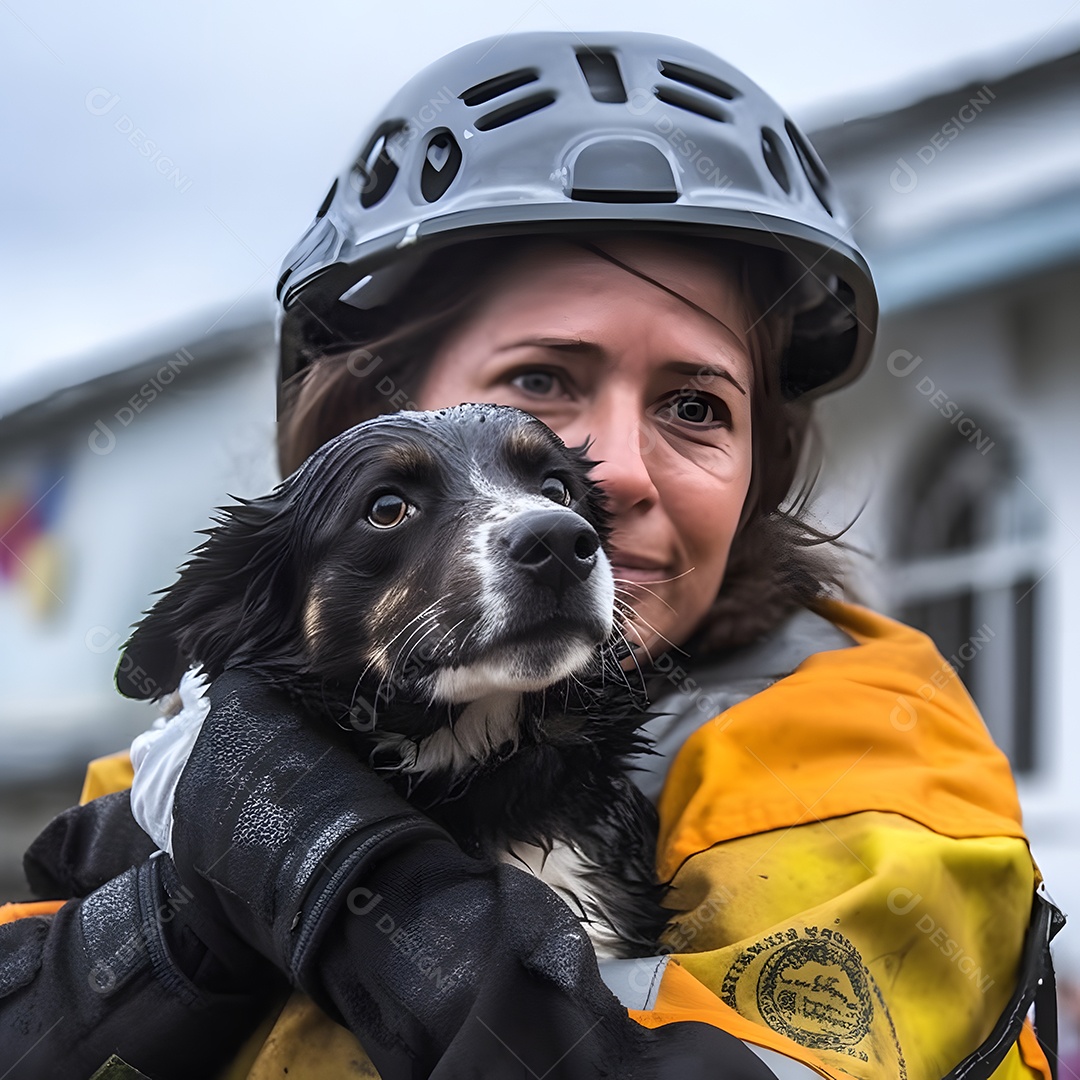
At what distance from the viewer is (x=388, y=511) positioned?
4.75ft

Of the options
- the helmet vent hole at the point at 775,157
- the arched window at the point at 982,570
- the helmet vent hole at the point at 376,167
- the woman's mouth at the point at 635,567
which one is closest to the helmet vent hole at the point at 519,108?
the helmet vent hole at the point at 376,167

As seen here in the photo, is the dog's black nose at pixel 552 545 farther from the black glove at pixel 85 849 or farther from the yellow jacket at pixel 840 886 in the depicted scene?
the black glove at pixel 85 849

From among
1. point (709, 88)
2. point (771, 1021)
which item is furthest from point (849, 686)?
point (709, 88)

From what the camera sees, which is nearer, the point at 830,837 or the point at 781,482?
the point at 830,837

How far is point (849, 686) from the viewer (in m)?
1.73

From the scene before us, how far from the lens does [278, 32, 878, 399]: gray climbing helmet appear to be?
1.86 meters

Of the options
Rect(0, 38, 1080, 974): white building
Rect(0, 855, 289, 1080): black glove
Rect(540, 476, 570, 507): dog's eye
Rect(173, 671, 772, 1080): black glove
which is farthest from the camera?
Rect(0, 38, 1080, 974): white building

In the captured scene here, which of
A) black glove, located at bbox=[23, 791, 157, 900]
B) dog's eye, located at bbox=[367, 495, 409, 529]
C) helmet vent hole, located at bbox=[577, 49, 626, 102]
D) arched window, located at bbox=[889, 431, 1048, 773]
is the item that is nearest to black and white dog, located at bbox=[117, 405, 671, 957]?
dog's eye, located at bbox=[367, 495, 409, 529]

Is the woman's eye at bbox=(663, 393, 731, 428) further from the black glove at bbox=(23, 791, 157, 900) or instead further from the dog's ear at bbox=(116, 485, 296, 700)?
the black glove at bbox=(23, 791, 157, 900)

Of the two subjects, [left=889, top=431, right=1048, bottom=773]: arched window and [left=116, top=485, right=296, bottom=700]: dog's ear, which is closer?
[left=116, top=485, right=296, bottom=700]: dog's ear

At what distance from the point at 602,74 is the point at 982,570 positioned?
16.4ft

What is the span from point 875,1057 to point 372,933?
2.00 feet

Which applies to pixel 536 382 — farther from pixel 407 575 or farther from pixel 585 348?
pixel 407 575

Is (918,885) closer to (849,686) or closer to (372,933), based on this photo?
(849,686)
